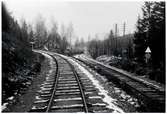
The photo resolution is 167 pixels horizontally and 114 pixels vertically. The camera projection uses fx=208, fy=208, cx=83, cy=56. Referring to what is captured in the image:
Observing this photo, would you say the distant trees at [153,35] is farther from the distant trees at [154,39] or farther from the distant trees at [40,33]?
the distant trees at [40,33]

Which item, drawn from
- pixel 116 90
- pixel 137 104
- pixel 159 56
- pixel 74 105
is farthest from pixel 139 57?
pixel 74 105

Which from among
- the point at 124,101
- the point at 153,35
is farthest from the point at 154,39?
the point at 124,101

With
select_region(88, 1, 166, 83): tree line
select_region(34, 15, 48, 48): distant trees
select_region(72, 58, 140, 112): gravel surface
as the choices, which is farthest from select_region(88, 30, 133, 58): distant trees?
select_region(72, 58, 140, 112): gravel surface

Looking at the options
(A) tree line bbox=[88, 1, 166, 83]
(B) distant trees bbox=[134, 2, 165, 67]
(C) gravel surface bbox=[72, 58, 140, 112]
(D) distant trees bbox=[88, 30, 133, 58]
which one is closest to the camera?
(C) gravel surface bbox=[72, 58, 140, 112]

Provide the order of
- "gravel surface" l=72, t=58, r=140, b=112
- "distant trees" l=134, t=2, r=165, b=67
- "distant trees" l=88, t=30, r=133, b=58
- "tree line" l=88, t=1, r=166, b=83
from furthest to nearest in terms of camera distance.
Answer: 1. "distant trees" l=88, t=30, r=133, b=58
2. "distant trees" l=134, t=2, r=165, b=67
3. "tree line" l=88, t=1, r=166, b=83
4. "gravel surface" l=72, t=58, r=140, b=112

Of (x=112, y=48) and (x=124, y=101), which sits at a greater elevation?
(x=112, y=48)

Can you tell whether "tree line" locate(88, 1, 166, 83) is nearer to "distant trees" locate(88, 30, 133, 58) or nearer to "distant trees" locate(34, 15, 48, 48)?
"distant trees" locate(88, 30, 133, 58)

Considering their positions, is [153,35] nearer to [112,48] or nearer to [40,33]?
[112,48]

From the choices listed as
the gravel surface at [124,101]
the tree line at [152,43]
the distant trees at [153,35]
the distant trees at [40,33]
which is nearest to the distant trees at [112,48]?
the distant trees at [153,35]

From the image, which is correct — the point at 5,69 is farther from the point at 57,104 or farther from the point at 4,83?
the point at 57,104

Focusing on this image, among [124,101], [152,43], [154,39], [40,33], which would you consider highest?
[40,33]

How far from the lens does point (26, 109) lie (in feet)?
28.5

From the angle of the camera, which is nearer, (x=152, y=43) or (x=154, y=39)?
(x=154, y=39)

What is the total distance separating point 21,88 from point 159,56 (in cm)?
1341
